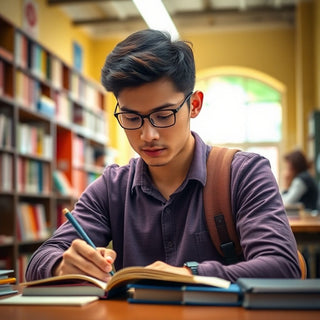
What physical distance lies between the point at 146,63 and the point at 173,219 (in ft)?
1.35

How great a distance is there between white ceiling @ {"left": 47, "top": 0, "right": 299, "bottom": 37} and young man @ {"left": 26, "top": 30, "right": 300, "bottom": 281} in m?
6.35

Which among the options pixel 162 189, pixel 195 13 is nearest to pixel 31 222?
pixel 162 189

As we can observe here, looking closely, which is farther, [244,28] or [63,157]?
[244,28]

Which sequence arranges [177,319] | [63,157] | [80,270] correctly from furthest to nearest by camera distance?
[63,157] < [80,270] < [177,319]

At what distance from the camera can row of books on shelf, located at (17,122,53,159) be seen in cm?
486

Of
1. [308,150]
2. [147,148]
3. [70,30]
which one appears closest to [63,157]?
[70,30]

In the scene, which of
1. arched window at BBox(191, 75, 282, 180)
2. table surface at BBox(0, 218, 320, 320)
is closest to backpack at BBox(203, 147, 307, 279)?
table surface at BBox(0, 218, 320, 320)

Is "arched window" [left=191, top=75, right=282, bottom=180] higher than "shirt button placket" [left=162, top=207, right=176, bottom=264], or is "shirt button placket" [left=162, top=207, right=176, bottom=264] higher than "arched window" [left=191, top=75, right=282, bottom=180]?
"arched window" [left=191, top=75, right=282, bottom=180]

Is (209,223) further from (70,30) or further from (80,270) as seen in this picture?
(70,30)

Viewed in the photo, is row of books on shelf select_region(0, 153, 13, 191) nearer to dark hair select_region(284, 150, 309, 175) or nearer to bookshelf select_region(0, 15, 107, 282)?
bookshelf select_region(0, 15, 107, 282)

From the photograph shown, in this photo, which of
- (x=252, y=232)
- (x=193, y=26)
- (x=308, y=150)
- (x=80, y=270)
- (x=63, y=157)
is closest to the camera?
(x=80, y=270)

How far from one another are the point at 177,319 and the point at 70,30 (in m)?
7.63

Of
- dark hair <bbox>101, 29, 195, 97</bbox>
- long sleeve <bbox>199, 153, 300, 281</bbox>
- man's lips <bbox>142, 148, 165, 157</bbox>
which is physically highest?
dark hair <bbox>101, 29, 195, 97</bbox>

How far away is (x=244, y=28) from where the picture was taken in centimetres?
866
